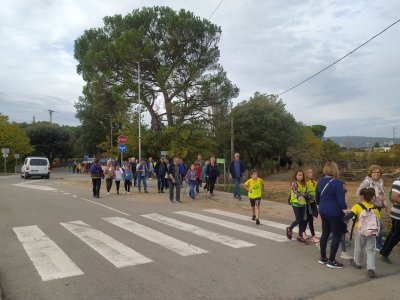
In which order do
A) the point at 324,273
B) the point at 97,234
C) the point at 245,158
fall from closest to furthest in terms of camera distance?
the point at 324,273
the point at 97,234
the point at 245,158

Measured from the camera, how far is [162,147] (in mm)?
35875

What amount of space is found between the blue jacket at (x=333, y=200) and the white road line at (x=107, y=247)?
2.90 m

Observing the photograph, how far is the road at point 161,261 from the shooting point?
542cm

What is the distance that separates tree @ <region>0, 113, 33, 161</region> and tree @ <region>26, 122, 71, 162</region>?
9969 mm

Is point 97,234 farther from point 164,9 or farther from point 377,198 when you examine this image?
point 164,9

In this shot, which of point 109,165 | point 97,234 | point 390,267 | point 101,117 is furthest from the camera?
point 101,117

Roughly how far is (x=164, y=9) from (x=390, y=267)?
1305 inches

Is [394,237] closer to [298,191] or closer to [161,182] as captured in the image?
[298,191]

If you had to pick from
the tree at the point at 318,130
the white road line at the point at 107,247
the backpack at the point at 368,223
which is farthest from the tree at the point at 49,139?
the backpack at the point at 368,223

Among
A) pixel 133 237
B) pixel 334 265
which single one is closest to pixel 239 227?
pixel 133 237

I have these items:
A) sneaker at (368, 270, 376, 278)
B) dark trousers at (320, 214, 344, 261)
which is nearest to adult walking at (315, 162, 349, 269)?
dark trousers at (320, 214, 344, 261)

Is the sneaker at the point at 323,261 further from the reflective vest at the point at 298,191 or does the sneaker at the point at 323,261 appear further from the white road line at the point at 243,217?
the white road line at the point at 243,217

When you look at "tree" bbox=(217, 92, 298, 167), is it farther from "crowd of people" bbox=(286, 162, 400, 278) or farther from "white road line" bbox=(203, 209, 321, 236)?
"crowd of people" bbox=(286, 162, 400, 278)

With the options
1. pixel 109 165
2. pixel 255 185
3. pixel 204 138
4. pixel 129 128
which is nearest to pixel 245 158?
pixel 204 138
